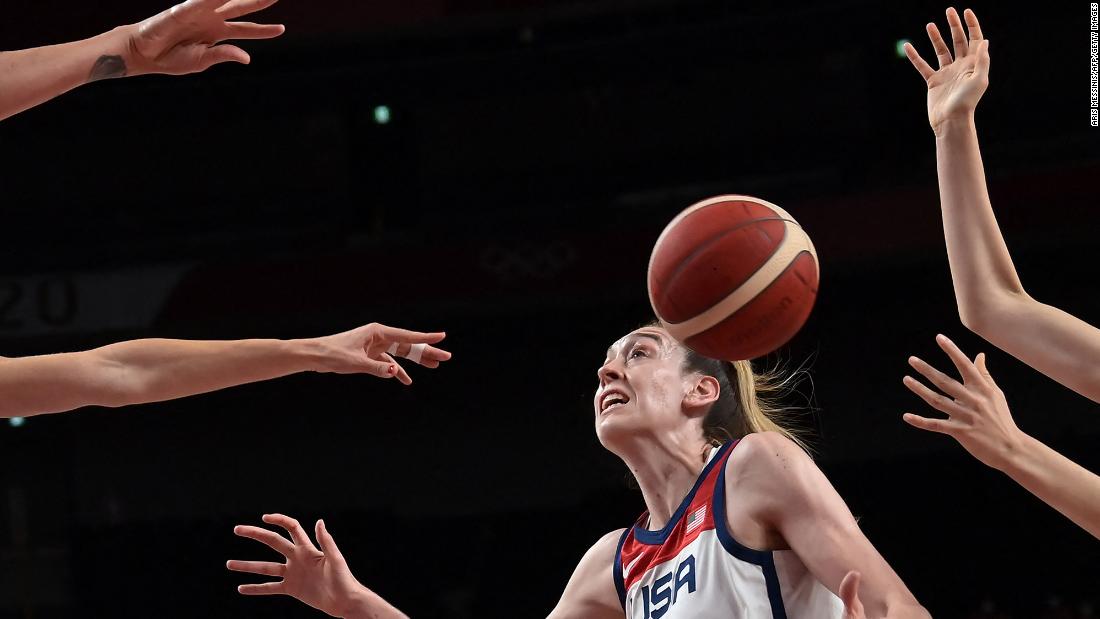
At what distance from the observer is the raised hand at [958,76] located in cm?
277

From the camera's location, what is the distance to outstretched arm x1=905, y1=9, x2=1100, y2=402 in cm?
244

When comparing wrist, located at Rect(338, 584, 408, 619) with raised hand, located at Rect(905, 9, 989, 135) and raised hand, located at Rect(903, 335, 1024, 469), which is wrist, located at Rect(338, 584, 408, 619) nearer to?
raised hand, located at Rect(903, 335, 1024, 469)

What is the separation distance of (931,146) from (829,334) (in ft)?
5.62

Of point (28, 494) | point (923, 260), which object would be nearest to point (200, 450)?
point (28, 494)

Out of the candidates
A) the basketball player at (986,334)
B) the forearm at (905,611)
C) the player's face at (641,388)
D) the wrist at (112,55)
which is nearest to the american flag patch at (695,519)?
the player's face at (641,388)

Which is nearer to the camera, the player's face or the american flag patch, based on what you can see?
the american flag patch

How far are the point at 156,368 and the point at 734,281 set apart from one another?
1.42 metres

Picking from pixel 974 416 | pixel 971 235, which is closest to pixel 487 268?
pixel 971 235

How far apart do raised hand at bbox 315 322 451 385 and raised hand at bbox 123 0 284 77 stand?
2.08 ft

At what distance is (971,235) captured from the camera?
2.66 m

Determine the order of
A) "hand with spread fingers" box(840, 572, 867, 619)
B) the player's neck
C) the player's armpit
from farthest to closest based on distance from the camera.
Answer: the player's neck, the player's armpit, "hand with spread fingers" box(840, 572, 867, 619)

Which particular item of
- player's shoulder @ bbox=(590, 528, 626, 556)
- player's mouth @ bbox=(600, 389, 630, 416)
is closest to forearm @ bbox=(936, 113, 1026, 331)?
player's mouth @ bbox=(600, 389, 630, 416)

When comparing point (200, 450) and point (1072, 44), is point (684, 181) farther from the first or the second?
point (200, 450)

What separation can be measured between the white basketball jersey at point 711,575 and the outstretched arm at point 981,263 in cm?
74
